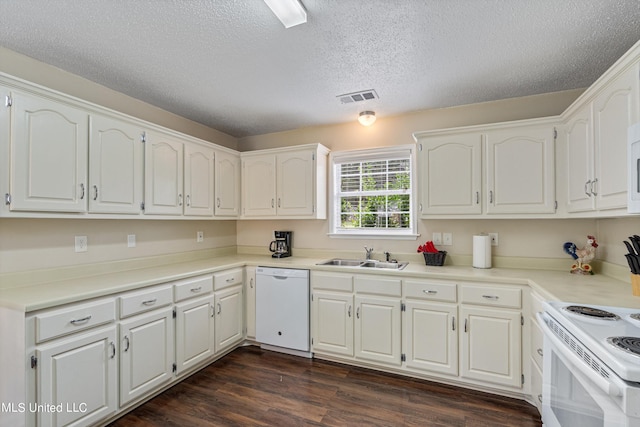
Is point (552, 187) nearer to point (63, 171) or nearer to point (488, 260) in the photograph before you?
point (488, 260)

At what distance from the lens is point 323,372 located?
269 cm

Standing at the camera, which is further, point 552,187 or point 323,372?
point 323,372

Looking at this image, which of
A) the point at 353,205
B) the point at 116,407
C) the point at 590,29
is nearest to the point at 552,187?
the point at 590,29

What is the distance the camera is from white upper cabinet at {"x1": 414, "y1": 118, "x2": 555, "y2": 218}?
2453 millimetres

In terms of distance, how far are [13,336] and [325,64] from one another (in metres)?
2.51

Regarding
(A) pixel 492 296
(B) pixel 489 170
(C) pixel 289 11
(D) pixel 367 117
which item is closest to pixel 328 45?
(C) pixel 289 11

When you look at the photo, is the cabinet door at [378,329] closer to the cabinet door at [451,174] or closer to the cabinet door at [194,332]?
the cabinet door at [451,174]

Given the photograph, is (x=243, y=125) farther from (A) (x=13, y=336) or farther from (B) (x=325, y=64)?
(A) (x=13, y=336)

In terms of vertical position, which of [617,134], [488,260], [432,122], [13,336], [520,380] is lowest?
[520,380]

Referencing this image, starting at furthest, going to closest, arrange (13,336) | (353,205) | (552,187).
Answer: (353,205) → (552,187) → (13,336)

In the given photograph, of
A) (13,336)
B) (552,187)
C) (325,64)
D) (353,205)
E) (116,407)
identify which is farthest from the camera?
(353,205)

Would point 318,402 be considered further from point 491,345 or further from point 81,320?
point 81,320

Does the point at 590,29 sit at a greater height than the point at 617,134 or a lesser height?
greater

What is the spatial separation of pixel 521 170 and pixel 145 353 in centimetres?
329
